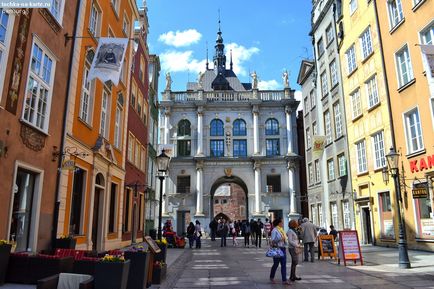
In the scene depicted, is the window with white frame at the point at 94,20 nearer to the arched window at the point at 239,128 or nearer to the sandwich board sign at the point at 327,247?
the sandwich board sign at the point at 327,247

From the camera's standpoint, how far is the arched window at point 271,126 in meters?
44.9

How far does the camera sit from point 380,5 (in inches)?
811

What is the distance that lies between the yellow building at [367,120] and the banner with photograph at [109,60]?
1444cm

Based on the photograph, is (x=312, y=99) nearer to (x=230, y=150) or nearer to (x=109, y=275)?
(x=230, y=150)

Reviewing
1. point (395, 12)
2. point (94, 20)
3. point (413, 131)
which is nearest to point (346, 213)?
point (413, 131)

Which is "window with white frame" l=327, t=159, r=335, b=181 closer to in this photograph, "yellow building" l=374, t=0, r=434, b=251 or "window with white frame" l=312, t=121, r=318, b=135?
"window with white frame" l=312, t=121, r=318, b=135

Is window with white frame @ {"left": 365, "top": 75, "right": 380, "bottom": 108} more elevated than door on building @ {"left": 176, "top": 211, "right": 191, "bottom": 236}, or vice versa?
window with white frame @ {"left": 365, "top": 75, "right": 380, "bottom": 108}

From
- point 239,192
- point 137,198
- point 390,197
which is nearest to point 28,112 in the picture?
point 137,198

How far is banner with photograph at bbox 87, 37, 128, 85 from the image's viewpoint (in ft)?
37.3

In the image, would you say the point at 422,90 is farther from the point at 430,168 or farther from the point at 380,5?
the point at 380,5

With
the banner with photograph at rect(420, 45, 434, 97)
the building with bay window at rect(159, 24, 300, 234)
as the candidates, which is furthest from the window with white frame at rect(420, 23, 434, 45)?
the building with bay window at rect(159, 24, 300, 234)

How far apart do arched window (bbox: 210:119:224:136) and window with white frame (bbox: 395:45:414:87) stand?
2743 cm

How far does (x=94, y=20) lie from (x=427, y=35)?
14.4 m

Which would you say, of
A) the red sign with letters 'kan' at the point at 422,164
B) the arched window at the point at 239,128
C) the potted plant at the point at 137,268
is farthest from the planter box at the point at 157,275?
the arched window at the point at 239,128
